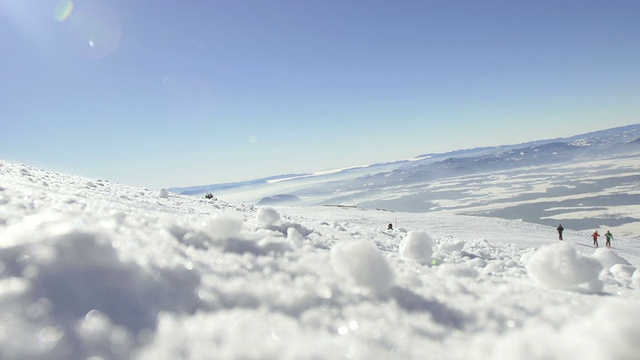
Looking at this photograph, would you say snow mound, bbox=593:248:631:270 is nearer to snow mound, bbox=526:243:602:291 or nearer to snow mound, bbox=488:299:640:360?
snow mound, bbox=526:243:602:291

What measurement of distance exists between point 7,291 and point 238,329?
1122 millimetres

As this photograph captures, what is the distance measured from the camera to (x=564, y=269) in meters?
3.44

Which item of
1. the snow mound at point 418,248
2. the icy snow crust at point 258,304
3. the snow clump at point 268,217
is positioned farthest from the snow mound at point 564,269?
the snow clump at point 268,217

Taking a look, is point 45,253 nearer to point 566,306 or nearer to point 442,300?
point 442,300

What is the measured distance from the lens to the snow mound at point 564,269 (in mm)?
3383

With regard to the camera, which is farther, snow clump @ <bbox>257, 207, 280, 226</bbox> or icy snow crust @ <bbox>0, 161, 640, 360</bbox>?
snow clump @ <bbox>257, 207, 280, 226</bbox>

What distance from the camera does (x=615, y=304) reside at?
73.4 inches

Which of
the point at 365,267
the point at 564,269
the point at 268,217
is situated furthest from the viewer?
the point at 268,217

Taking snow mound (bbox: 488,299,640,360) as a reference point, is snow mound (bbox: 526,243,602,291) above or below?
below

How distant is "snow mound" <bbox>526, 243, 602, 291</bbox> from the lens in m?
3.38

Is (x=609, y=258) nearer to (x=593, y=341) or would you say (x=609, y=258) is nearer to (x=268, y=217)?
(x=593, y=341)

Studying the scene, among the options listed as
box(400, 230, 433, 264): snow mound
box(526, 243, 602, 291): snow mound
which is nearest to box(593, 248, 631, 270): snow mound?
box(526, 243, 602, 291): snow mound

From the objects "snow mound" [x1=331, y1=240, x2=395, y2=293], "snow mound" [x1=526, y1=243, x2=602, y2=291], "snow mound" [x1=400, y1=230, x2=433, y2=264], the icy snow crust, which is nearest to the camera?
the icy snow crust

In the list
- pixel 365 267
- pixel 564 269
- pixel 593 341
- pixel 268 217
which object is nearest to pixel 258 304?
pixel 365 267
